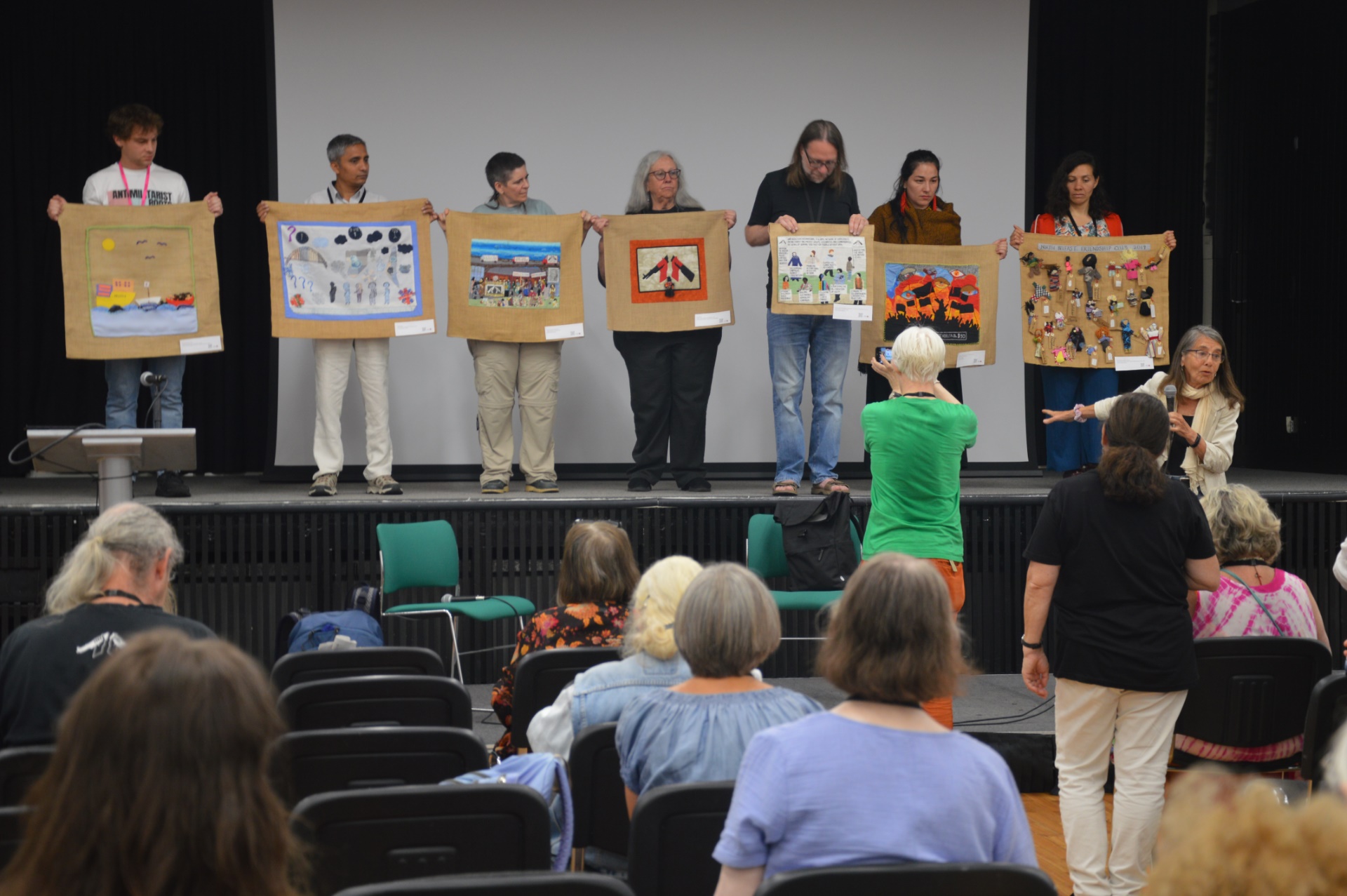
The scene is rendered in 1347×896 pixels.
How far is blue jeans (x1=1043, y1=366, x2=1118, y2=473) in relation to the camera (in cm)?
662

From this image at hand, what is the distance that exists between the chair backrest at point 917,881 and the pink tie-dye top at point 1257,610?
2.48m

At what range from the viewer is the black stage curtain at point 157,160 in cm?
798

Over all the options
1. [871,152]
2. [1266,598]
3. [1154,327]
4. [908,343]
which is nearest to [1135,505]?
[1266,598]

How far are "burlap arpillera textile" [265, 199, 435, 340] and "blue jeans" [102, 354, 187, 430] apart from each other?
0.58 metres

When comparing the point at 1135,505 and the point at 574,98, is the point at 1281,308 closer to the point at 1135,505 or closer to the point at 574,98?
the point at 574,98

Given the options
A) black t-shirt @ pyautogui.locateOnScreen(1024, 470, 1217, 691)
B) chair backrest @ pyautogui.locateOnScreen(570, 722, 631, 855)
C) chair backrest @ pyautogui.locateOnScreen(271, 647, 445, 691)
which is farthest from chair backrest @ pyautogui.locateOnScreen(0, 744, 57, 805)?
black t-shirt @ pyautogui.locateOnScreen(1024, 470, 1217, 691)

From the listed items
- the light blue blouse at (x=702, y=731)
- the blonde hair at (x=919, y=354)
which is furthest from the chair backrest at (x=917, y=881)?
the blonde hair at (x=919, y=354)

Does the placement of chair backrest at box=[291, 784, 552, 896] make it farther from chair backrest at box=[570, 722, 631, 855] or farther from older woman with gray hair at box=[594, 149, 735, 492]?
older woman with gray hair at box=[594, 149, 735, 492]

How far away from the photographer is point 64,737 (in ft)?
3.60

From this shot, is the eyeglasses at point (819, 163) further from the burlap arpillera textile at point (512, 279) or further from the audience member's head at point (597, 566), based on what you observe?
the audience member's head at point (597, 566)

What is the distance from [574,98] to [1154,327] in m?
3.76

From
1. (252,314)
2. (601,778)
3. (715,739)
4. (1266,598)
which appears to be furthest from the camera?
(252,314)

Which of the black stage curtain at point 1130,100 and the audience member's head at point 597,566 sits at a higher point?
the black stage curtain at point 1130,100

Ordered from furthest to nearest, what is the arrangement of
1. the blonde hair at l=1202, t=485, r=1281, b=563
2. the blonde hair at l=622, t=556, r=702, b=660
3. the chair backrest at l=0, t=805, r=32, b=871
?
1. the blonde hair at l=1202, t=485, r=1281, b=563
2. the blonde hair at l=622, t=556, r=702, b=660
3. the chair backrest at l=0, t=805, r=32, b=871
